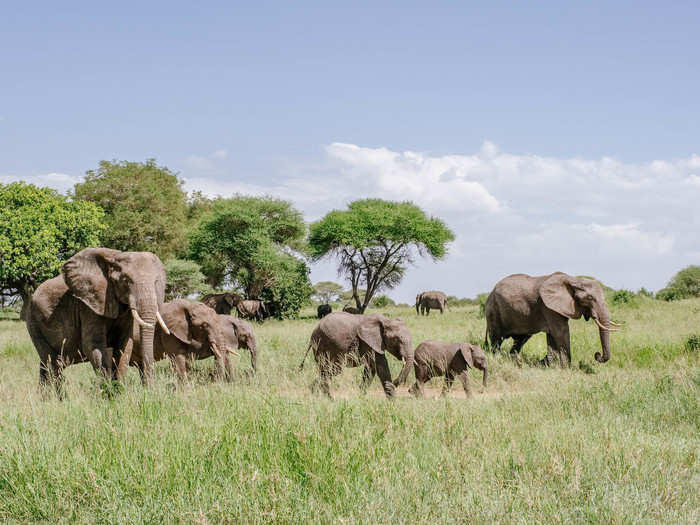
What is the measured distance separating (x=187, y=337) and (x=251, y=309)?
23.0m

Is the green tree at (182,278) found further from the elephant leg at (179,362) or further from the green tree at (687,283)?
the green tree at (687,283)

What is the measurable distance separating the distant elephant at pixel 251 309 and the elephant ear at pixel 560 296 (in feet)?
69.2

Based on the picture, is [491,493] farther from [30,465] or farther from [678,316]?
[678,316]

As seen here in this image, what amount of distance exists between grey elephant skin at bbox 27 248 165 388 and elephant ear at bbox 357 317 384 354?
3.05 m

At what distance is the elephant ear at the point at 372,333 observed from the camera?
928 centimetres

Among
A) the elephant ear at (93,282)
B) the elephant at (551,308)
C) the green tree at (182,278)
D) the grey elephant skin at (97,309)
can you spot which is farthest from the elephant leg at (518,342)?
the green tree at (182,278)

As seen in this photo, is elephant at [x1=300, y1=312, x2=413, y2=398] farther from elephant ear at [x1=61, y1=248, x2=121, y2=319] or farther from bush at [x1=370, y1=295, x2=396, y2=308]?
bush at [x1=370, y1=295, x2=396, y2=308]

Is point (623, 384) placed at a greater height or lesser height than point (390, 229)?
lesser

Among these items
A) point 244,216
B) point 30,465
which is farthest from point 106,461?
point 244,216

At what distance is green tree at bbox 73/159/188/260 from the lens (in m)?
38.8

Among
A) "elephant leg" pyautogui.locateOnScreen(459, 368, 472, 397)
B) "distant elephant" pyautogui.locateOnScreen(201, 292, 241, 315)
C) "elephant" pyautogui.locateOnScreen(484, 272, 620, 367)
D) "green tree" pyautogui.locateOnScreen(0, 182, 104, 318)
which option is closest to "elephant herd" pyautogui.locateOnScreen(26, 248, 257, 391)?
"elephant leg" pyautogui.locateOnScreen(459, 368, 472, 397)

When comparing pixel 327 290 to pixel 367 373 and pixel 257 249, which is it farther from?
pixel 367 373

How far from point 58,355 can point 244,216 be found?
28369mm

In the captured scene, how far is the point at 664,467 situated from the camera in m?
5.34
